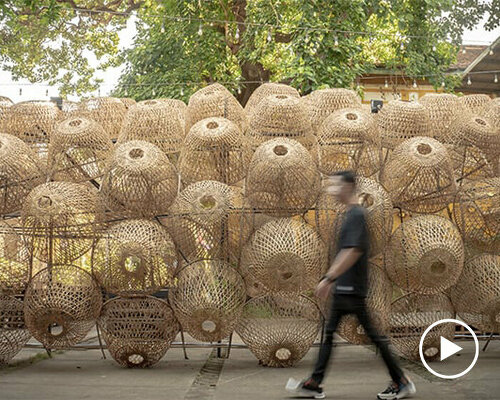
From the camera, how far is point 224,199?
7855 millimetres

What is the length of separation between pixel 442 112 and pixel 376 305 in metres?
2.73

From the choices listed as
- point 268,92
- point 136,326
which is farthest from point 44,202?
point 268,92

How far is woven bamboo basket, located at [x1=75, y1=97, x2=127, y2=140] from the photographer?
9.60m

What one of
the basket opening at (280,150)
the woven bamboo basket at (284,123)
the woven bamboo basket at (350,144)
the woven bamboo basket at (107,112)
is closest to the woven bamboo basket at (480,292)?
the woven bamboo basket at (350,144)

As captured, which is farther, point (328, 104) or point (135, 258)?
point (328, 104)

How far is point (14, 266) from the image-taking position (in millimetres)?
8266

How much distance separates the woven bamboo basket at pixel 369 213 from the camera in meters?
7.74

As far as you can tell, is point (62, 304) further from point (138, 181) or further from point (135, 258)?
point (138, 181)

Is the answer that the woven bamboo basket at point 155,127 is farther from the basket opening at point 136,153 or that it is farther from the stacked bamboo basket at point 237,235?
the basket opening at point 136,153

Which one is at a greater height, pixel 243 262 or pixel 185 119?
pixel 185 119

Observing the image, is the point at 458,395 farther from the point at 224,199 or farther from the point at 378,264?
the point at 224,199

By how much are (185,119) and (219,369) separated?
119 inches

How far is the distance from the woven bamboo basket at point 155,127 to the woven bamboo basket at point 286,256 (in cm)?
180

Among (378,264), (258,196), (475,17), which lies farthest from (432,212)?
(475,17)
